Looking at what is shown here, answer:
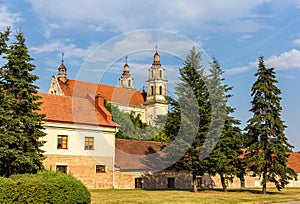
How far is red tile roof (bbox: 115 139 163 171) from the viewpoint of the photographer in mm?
34500

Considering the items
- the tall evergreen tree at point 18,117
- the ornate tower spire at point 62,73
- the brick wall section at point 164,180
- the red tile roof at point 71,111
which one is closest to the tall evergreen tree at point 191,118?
the brick wall section at point 164,180

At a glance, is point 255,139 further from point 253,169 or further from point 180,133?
point 180,133

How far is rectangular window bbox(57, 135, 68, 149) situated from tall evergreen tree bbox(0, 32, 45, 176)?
715 centimetres

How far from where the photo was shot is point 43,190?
46.6 feet

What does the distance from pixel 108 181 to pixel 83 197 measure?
18.0 m

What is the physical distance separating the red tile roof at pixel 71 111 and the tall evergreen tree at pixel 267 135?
12819 mm

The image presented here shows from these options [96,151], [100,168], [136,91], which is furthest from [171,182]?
[136,91]

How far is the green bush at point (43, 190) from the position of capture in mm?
13578

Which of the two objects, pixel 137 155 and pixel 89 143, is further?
pixel 137 155

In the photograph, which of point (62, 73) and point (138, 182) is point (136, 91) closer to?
point (62, 73)

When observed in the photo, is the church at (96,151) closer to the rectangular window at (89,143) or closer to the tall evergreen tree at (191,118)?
the rectangular window at (89,143)

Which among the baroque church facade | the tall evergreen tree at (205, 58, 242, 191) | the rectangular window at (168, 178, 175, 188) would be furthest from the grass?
the baroque church facade

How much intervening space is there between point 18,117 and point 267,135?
69.0 feet

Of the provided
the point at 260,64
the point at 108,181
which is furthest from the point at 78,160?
the point at 260,64
